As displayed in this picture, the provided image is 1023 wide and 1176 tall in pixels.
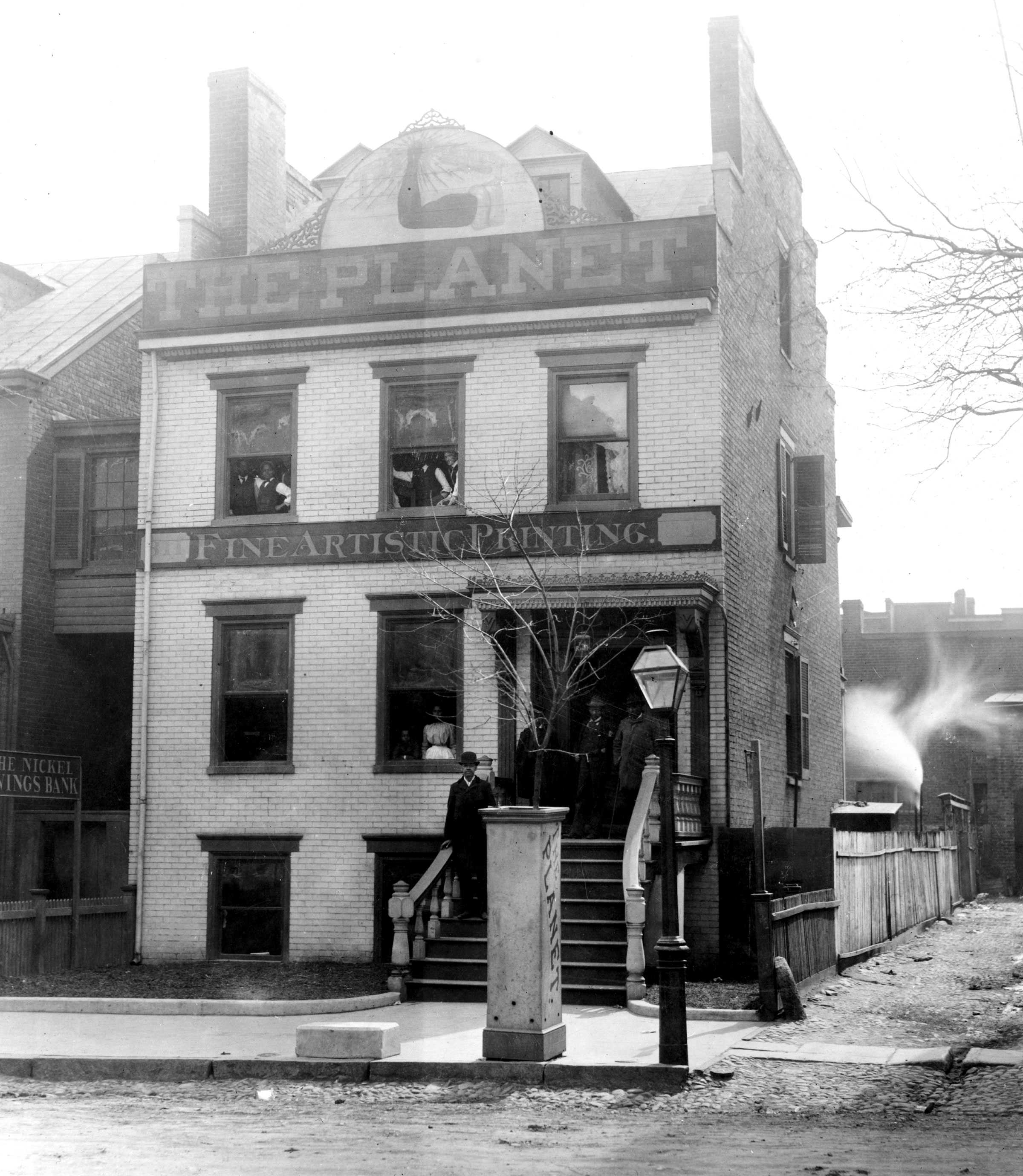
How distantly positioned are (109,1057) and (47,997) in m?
3.76

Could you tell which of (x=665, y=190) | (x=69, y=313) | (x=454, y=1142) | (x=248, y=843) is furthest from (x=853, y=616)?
(x=454, y=1142)

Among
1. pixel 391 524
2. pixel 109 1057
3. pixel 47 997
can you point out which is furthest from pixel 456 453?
pixel 109 1057

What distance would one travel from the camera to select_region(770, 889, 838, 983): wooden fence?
1412 cm

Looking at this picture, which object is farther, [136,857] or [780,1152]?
[136,857]

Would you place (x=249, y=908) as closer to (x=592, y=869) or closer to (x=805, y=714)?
(x=592, y=869)

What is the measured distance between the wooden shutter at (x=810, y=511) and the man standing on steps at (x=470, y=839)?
8515 mm

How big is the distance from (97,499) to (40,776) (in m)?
5.43

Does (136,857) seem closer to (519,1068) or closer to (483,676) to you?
(483,676)

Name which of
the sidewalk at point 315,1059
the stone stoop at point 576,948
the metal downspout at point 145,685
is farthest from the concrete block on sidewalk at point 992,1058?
the metal downspout at point 145,685

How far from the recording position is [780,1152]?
27.8ft

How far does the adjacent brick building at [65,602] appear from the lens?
21.4 metres

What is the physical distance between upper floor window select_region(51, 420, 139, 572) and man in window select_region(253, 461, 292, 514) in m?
2.89

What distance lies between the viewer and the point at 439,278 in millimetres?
19328

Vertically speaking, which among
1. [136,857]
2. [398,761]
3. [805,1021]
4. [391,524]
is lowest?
[805,1021]
